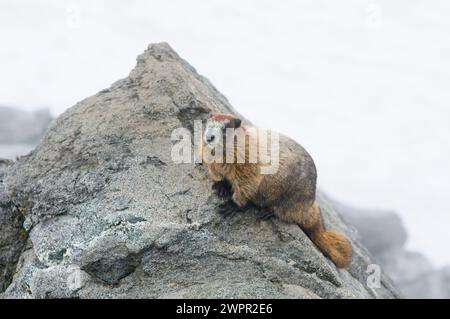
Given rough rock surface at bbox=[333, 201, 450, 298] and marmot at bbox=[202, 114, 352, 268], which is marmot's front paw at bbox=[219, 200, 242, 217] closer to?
marmot at bbox=[202, 114, 352, 268]

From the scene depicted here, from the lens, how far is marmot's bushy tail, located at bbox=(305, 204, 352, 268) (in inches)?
310

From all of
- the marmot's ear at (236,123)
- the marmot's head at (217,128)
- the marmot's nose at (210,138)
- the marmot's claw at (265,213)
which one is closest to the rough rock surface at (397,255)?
the marmot's claw at (265,213)

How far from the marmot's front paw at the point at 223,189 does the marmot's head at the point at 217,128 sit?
521 mm

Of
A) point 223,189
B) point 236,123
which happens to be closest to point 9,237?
point 223,189

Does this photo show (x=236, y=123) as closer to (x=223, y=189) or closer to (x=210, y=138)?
(x=210, y=138)

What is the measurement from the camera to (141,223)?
7219 mm

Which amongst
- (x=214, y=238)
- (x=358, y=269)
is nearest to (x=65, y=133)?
(x=214, y=238)

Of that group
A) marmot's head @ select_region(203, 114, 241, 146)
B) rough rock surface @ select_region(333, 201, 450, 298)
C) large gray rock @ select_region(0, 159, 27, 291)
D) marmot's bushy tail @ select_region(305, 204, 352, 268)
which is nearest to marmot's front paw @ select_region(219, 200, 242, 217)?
marmot's head @ select_region(203, 114, 241, 146)

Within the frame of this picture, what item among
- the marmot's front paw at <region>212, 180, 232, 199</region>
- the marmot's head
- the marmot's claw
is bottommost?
the marmot's claw

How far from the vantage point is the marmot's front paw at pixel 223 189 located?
297 inches

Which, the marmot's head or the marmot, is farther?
the marmot

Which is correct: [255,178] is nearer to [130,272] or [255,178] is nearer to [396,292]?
[130,272]

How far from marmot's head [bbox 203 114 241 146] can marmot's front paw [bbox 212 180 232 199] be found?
1.71ft

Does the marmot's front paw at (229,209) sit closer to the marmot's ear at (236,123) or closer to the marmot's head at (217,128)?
the marmot's head at (217,128)
